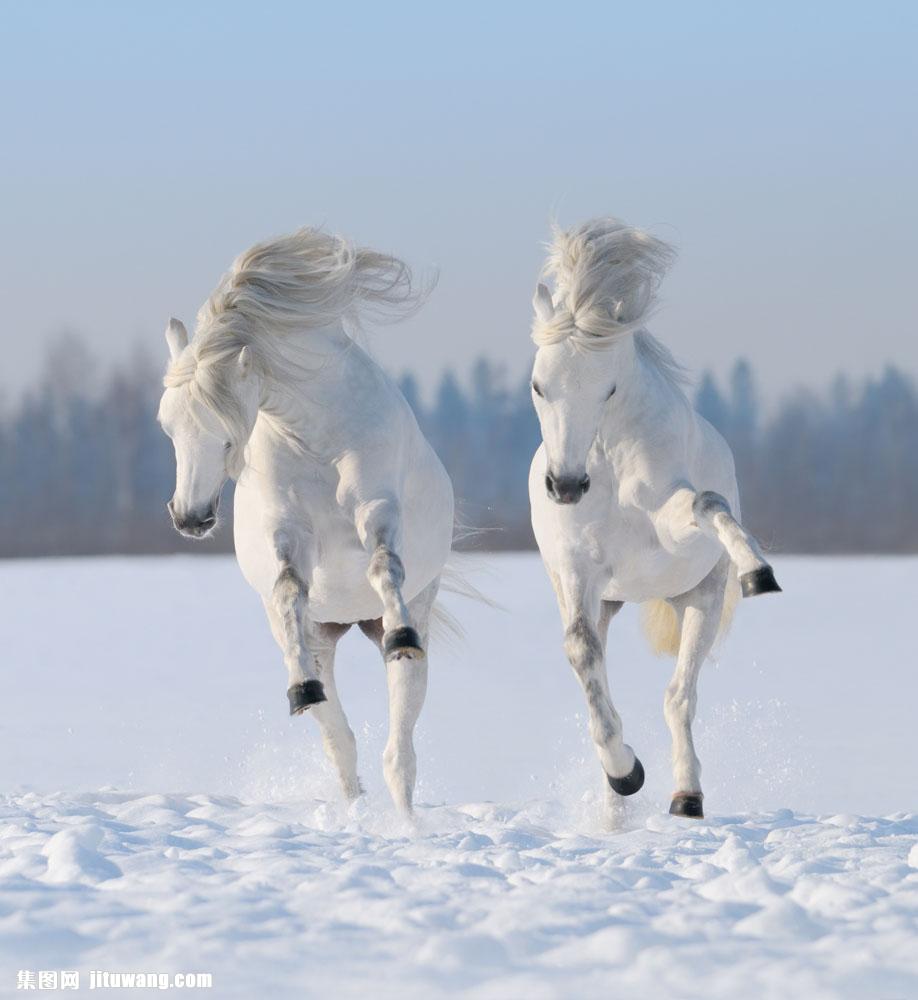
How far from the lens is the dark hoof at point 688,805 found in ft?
20.3

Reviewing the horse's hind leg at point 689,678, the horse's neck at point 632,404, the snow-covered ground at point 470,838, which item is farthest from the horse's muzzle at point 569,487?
the snow-covered ground at point 470,838

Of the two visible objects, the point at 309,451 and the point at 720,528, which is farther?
the point at 309,451

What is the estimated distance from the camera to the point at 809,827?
5898mm

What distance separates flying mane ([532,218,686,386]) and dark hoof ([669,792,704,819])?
1767 millimetres

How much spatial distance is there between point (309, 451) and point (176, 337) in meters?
0.71

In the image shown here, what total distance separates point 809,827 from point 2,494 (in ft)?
117

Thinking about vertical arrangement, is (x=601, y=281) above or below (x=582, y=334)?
above

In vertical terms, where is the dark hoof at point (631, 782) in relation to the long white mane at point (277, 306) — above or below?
below

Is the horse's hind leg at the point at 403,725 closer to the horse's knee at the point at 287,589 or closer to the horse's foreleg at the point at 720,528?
the horse's knee at the point at 287,589

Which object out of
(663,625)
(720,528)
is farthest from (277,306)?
(663,625)

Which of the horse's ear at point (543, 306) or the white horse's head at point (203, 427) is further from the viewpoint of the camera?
the horse's ear at point (543, 306)

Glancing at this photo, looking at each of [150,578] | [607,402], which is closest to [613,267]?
[607,402]

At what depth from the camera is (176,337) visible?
6094mm

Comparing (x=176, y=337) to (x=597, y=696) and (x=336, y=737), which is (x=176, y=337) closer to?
(x=336, y=737)
